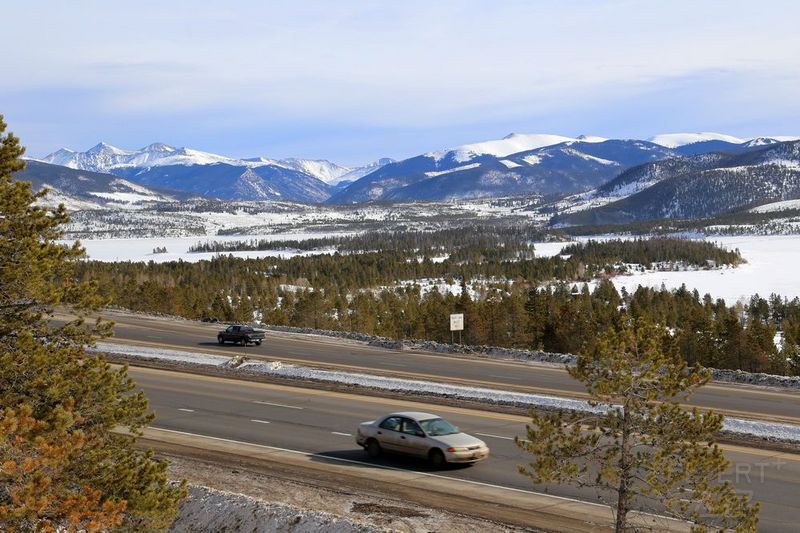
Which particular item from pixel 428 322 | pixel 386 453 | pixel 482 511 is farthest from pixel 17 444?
pixel 428 322

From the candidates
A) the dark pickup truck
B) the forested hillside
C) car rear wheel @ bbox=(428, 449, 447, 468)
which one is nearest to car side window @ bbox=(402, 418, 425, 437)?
car rear wheel @ bbox=(428, 449, 447, 468)

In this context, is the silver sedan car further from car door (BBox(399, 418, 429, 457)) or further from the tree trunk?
the tree trunk

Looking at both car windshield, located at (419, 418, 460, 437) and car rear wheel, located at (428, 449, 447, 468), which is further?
car windshield, located at (419, 418, 460, 437)

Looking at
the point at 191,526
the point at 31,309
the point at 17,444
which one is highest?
the point at 31,309

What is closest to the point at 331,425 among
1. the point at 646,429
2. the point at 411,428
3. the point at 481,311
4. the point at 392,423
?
the point at 392,423

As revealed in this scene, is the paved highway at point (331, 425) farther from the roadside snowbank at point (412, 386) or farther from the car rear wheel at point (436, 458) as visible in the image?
the roadside snowbank at point (412, 386)

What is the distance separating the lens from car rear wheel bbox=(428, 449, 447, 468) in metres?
21.4

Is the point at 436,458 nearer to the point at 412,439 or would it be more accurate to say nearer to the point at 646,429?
the point at 412,439

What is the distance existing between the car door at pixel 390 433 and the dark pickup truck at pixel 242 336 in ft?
98.8

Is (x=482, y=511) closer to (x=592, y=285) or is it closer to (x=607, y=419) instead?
(x=607, y=419)

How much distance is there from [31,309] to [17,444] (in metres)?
4.57

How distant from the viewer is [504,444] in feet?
79.0

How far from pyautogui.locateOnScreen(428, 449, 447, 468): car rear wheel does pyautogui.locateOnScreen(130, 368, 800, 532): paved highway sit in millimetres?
313

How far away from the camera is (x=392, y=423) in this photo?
22672mm
